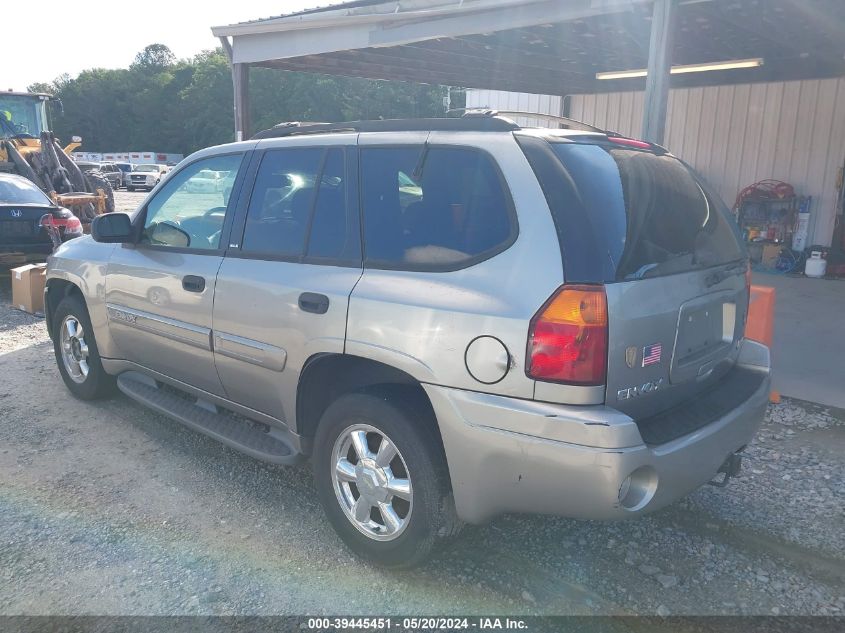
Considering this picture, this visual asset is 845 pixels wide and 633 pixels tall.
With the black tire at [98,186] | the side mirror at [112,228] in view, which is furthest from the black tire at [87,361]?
the black tire at [98,186]

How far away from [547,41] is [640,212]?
24.0ft

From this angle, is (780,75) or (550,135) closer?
(550,135)

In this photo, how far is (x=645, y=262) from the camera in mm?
2609

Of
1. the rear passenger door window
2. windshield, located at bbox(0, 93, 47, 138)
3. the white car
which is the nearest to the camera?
the rear passenger door window

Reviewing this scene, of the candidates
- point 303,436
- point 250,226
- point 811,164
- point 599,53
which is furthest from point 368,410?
point 811,164

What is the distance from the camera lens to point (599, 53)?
1016 centimetres

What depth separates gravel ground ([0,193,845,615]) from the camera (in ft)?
9.34

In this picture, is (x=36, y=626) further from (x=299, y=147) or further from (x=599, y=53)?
(x=599, y=53)

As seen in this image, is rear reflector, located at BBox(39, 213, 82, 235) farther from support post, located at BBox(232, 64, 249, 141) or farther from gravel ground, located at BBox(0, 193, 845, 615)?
gravel ground, located at BBox(0, 193, 845, 615)

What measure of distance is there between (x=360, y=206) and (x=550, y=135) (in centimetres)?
90

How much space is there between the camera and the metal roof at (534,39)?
23.8ft

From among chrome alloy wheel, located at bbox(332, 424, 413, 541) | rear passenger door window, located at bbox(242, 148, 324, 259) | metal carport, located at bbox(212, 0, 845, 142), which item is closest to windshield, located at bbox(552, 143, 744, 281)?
chrome alloy wheel, located at bbox(332, 424, 413, 541)

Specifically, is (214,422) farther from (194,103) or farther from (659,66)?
(194,103)

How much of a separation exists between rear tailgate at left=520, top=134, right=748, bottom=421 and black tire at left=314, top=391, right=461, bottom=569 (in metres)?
0.75
